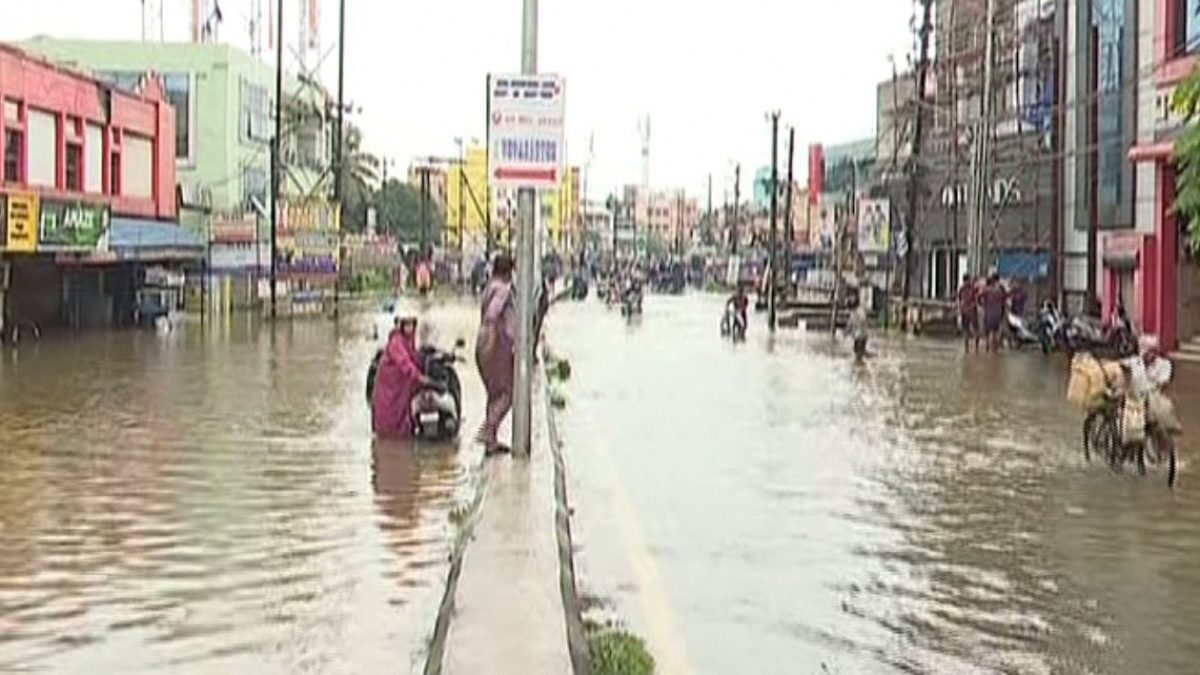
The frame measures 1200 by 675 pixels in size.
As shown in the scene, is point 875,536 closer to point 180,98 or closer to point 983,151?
point 983,151

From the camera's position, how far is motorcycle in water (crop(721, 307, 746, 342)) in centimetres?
Result: 4553

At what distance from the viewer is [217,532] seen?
12.7m

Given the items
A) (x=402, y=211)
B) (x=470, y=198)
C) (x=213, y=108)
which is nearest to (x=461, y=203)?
(x=470, y=198)

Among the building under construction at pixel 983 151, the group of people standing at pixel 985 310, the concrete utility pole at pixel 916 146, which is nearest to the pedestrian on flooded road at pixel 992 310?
the group of people standing at pixel 985 310

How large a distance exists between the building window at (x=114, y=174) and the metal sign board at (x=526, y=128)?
3729 cm

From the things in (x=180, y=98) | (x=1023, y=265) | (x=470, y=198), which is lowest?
(x=1023, y=265)

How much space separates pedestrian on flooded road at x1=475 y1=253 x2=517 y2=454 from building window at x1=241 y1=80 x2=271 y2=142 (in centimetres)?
6052

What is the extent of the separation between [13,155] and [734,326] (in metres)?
17.1

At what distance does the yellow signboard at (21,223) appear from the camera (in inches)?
1486

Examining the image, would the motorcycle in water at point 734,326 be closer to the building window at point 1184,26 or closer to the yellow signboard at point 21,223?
the building window at point 1184,26

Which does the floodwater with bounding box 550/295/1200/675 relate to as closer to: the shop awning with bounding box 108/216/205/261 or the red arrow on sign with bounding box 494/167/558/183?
the red arrow on sign with bounding box 494/167/558/183

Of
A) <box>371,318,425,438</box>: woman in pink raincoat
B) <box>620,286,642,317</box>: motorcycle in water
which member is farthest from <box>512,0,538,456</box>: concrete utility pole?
<box>620,286,642,317</box>: motorcycle in water

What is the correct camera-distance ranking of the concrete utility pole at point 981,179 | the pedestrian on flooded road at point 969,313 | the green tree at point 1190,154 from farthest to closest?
the concrete utility pole at point 981,179
the pedestrian on flooded road at point 969,313
the green tree at point 1190,154

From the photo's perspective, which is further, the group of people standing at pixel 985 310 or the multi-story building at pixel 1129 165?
the group of people standing at pixel 985 310
